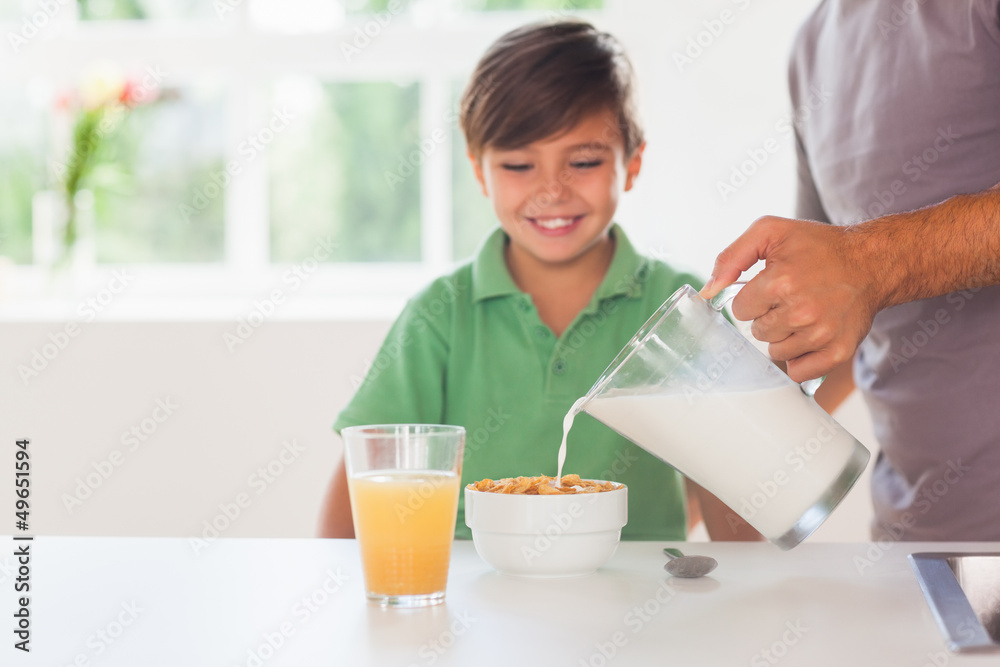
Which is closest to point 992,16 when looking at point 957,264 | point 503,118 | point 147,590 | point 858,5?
point 858,5

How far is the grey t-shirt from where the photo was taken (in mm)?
1180

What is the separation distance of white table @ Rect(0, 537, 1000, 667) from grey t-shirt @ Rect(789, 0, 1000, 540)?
26cm

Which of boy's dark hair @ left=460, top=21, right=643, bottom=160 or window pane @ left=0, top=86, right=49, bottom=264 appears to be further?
window pane @ left=0, top=86, right=49, bottom=264

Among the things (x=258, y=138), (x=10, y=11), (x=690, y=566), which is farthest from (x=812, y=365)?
(x=10, y=11)

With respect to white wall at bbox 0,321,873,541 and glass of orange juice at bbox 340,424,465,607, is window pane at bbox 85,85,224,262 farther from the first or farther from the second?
glass of orange juice at bbox 340,424,465,607

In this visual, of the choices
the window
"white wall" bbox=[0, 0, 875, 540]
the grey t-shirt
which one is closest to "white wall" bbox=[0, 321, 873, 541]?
"white wall" bbox=[0, 0, 875, 540]

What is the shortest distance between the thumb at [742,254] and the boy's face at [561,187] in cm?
50

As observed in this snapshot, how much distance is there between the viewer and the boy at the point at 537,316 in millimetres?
1333

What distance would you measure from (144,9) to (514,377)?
2041mm

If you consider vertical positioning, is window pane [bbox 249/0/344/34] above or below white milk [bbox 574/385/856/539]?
above

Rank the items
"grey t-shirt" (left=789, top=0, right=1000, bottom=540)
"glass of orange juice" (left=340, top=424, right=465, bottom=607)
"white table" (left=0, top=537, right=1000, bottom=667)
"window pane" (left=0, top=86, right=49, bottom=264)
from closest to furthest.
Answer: "white table" (left=0, top=537, right=1000, bottom=667), "glass of orange juice" (left=340, top=424, right=465, bottom=607), "grey t-shirt" (left=789, top=0, right=1000, bottom=540), "window pane" (left=0, top=86, right=49, bottom=264)

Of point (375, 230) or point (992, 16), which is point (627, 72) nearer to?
point (992, 16)

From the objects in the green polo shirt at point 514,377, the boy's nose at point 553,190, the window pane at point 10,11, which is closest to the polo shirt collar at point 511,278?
the green polo shirt at point 514,377

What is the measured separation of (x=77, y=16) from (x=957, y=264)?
2626mm
